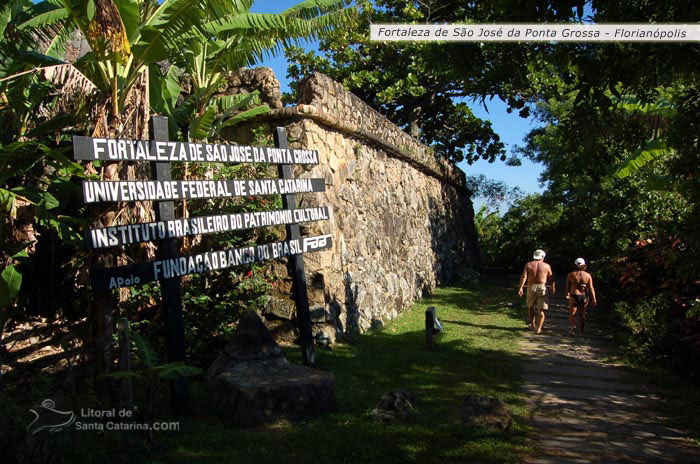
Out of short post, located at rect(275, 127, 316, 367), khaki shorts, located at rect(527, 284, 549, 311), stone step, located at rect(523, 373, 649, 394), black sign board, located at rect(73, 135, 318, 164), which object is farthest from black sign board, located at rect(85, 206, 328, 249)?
khaki shorts, located at rect(527, 284, 549, 311)

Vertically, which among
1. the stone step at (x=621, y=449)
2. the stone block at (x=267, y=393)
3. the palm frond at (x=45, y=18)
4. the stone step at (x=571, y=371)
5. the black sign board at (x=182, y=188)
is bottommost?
the stone step at (x=621, y=449)

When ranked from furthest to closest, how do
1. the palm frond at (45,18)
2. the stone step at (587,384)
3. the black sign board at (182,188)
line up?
the stone step at (587,384), the palm frond at (45,18), the black sign board at (182,188)

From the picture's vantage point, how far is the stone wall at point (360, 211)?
27.8 ft

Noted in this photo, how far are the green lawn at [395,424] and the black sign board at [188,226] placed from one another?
1649mm

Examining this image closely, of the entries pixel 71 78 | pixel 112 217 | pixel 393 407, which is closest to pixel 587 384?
pixel 393 407

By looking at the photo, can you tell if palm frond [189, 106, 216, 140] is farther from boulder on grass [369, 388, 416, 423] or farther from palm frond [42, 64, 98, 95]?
boulder on grass [369, 388, 416, 423]

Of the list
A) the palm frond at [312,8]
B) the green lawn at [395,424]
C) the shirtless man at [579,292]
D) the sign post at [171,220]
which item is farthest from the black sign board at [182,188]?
the shirtless man at [579,292]

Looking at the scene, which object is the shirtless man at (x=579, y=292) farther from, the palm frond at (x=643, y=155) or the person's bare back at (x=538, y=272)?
the palm frond at (x=643, y=155)

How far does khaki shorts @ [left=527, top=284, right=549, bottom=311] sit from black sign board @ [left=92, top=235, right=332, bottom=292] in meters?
4.85

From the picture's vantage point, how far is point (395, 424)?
5.11m

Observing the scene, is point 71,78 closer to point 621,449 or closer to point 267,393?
point 267,393

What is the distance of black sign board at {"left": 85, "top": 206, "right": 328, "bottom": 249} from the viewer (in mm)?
4594

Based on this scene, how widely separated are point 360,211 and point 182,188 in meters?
5.30

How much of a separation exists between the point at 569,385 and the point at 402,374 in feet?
6.76
